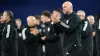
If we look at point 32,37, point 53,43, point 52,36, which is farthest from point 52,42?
point 32,37

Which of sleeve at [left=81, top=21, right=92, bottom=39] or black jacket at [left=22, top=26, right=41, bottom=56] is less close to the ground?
sleeve at [left=81, top=21, right=92, bottom=39]

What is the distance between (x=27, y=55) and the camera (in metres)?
6.93

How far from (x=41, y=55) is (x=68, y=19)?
1.98m

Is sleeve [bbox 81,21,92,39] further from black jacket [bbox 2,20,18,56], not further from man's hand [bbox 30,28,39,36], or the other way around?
black jacket [bbox 2,20,18,56]

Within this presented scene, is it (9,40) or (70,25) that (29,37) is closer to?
(9,40)

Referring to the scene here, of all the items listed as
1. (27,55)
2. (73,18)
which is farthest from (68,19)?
(27,55)

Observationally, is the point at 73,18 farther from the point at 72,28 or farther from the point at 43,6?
the point at 43,6

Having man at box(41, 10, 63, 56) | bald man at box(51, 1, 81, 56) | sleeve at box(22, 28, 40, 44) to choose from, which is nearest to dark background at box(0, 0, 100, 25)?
sleeve at box(22, 28, 40, 44)

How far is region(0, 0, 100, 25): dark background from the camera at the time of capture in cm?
1228

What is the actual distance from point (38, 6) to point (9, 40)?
5781mm

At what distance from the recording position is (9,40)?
6.89m

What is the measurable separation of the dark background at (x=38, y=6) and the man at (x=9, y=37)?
5.40 m

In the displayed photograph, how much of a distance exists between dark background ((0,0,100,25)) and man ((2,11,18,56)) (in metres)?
Result: 5.40

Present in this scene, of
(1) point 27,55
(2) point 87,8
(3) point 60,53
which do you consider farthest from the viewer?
(2) point 87,8
